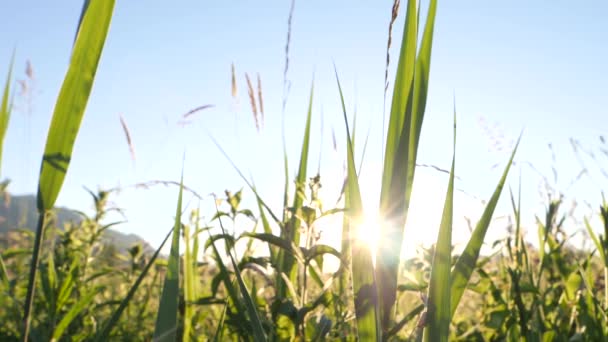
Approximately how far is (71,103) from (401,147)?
1.65 feet

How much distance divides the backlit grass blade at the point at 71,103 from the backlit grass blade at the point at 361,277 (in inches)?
15.6

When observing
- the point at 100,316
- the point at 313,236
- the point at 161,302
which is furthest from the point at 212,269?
the point at 161,302

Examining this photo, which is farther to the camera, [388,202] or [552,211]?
[552,211]

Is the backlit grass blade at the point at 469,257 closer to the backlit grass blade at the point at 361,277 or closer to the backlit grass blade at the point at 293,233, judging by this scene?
the backlit grass blade at the point at 361,277

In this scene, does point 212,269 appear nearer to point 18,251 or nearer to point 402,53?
point 18,251

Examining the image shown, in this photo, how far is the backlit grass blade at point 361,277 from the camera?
793mm

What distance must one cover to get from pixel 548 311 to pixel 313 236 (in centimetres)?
109

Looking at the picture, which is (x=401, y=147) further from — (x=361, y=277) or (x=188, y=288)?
(x=188, y=288)

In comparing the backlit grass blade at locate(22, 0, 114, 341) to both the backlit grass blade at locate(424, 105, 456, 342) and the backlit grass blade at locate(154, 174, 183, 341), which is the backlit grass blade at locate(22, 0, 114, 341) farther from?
the backlit grass blade at locate(424, 105, 456, 342)

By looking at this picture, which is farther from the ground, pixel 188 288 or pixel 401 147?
pixel 401 147

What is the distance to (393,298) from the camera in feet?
2.68

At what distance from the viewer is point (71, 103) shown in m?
0.75

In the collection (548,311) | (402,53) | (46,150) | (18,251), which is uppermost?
(402,53)

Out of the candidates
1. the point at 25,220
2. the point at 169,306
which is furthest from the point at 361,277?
the point at 25,220
